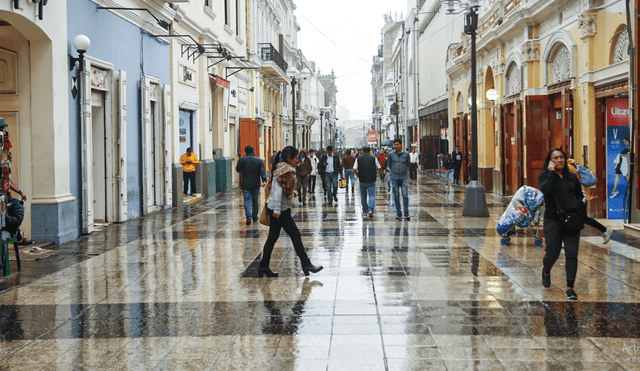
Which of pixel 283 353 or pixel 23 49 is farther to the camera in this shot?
pixel 23 49

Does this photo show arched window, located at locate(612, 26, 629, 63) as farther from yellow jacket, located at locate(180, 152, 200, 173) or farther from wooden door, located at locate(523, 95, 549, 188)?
yellow jacket, located at locate(180, 152, 200, 173)

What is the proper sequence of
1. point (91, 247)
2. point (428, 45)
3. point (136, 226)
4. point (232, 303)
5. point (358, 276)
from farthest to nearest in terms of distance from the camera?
1. point (428, 45)
2. point (136, 226)
3. point (91, 247)
4. point (358, 276)
5. point (232, 303)

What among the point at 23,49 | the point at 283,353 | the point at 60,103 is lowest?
the point at 283,353

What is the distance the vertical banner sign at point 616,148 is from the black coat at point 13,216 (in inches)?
438

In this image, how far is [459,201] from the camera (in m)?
19.3

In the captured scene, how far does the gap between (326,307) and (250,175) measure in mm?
7854

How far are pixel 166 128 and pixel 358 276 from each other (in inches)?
430

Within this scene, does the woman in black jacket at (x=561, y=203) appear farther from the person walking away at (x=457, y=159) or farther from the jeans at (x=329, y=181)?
the person walking away at (x=457, y=159)

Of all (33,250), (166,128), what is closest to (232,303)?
(33,250)

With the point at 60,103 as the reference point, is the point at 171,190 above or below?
below

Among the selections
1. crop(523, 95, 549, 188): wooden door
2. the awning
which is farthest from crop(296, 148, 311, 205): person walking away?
the awning

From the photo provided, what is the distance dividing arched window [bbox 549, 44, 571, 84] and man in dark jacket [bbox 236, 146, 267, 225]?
A: 7509mm

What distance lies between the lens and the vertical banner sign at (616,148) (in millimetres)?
13562

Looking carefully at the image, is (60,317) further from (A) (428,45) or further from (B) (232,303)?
(A) (428,45)
